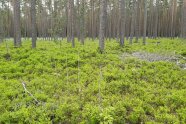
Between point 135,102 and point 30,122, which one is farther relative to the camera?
point 135,102

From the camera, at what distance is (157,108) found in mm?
5461

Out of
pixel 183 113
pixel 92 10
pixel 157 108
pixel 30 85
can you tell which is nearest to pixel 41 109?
pixel 30 85

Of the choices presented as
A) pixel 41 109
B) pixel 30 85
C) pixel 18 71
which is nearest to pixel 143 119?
pixel 41 109

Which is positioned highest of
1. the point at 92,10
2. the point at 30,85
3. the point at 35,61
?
the point at 92,10

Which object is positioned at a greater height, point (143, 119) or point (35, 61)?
point (35, 61)

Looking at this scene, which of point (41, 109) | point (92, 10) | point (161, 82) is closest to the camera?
point (41, 109)

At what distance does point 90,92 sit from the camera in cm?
656

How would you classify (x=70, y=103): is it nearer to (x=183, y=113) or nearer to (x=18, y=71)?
(x=183, y=113)

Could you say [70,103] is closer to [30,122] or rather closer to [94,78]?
[30,122]

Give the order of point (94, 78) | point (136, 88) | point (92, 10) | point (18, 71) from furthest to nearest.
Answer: point (92, 10), point (18, 71), point (94, 78), point (136, 88)

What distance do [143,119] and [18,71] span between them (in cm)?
613

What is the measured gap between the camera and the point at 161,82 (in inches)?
291

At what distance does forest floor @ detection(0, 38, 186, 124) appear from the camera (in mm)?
5008

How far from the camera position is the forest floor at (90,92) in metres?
5.01
